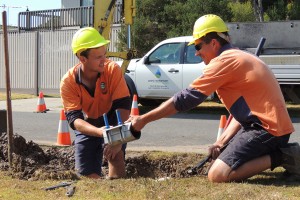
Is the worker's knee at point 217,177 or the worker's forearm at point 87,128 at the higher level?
the worker's forearm at point 87,128

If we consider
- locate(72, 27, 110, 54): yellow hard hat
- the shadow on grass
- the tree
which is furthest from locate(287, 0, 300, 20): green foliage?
locate(72, 27, 110, 54): yellow hard hat

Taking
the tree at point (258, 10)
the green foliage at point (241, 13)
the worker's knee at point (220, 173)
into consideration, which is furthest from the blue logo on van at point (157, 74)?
the tree at point (258, 10)

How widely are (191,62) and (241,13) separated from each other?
423 inches

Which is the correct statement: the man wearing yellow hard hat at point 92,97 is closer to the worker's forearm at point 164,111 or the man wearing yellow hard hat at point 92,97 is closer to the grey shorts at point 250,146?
the worker's forearm at point 164,111

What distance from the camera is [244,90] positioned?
210 inches

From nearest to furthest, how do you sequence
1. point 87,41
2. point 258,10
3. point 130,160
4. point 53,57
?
1. point 87,41
2. point 130,160
3. point 258,10
4. point 53,57

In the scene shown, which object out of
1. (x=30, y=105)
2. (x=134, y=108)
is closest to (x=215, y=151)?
(x=134, y=108)

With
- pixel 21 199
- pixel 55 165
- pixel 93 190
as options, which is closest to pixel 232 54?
pixel 93 190

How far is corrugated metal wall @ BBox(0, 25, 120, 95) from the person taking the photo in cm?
2530

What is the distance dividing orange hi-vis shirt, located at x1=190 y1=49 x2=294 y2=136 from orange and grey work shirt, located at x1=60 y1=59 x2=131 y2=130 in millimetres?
1280

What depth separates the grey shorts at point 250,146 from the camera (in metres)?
5.42

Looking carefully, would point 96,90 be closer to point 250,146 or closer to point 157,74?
point 250,146

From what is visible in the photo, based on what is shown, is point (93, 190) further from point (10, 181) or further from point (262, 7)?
point (262, 7)

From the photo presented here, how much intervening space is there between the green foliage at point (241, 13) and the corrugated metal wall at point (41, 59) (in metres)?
4.93
